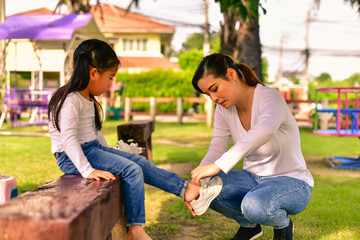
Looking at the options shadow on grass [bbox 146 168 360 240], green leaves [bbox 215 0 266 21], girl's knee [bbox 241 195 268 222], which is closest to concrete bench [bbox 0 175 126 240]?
girl's knee [bbox 241 195 268 222]

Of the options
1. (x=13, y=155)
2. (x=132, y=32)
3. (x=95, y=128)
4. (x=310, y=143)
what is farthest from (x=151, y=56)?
(x=95, y=128)

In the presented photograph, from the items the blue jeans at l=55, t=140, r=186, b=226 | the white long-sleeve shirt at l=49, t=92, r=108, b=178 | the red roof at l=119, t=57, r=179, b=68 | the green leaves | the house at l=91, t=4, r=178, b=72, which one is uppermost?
the house at l=91, t=4, r=178, b=72

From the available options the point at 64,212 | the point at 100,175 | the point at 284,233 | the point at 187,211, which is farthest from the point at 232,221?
the point at 64,212

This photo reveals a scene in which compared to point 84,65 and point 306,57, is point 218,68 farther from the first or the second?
point 306,57

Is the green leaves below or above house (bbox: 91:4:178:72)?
below

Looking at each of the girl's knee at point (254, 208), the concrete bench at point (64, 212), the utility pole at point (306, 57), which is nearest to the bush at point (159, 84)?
the girl's knee at point (254, 208)

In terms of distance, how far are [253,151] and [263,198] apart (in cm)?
31

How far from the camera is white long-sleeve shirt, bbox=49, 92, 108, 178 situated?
2.58 metres

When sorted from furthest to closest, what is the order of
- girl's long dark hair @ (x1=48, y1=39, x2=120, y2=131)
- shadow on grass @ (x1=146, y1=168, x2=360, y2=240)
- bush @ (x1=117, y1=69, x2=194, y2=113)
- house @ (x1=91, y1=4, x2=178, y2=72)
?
house @ (x1=91, y1=4, x2=178, y2=72) < bush @ (x1=117, y1=69, x2=194, y2=113) < shadow on grass @ (x1=146, y1=168, x2=360, y2=240) < girl's long dark hair @ (x1=48, y1=39, x2=120, y2=131)

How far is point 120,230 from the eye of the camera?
2740mm

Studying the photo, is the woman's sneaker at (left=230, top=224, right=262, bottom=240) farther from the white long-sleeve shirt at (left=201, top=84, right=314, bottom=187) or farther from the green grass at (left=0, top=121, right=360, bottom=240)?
the white long-sleeve shirt at (left=201, top=84, right=314, bottom=187)

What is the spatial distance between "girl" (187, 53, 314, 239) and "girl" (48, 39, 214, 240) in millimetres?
289

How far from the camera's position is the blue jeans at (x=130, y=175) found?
2.65 metres

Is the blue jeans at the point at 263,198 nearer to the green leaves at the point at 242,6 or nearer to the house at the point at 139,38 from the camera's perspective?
the green leaves at the point at 242,6
